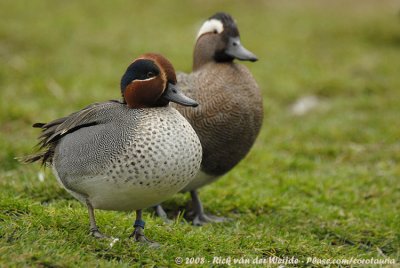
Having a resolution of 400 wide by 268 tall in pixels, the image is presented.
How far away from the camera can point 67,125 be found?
394 cm

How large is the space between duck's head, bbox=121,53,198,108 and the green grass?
0.81m

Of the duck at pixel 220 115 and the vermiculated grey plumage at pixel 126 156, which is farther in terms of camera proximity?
the duck at pixel 220 115

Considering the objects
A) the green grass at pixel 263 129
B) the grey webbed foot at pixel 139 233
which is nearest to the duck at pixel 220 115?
the green grass at pixel 263 129

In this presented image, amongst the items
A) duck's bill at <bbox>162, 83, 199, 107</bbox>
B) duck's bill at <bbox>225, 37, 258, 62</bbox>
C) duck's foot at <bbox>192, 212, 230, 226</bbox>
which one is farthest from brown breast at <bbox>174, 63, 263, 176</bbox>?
duck's bill at <bbox>162, 83, 199, 107</bbox>

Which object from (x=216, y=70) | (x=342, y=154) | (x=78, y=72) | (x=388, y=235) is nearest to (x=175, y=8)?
(x=78, y=72)

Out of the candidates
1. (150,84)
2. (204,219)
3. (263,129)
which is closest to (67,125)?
(150,84)

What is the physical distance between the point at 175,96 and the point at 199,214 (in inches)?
58.3

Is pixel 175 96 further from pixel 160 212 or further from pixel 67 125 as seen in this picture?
pixel 160 212

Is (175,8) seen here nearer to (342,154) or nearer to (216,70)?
(342,154)

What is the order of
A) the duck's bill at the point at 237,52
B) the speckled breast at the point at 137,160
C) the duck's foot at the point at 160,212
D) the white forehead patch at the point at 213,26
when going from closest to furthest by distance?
the speckled breast at the point at 137,160, the duck's foot at the point at 160,212, the duck's bill at the point at 237,52, the white forehead patch at the point at 213,26

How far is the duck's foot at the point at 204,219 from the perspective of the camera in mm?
4891

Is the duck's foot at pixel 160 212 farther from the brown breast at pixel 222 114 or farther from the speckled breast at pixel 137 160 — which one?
the speckled breast at pixel 137 160

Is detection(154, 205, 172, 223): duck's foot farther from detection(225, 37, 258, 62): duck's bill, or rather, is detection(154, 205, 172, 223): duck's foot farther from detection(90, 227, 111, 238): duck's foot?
detection(225, 37, 258, 62): duck's bill

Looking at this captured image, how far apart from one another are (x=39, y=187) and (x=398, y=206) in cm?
284
